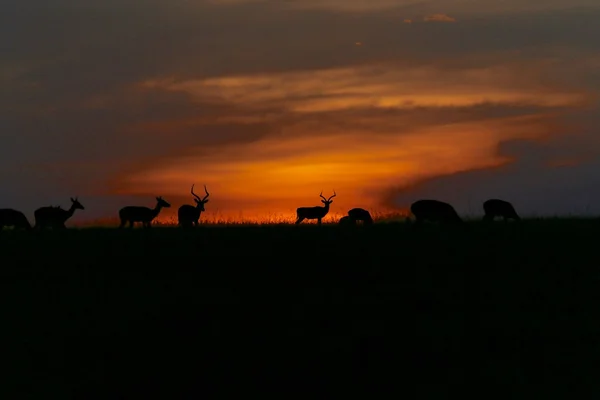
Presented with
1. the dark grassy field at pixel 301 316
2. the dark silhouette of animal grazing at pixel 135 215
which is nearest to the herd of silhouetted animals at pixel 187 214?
the dark silhouette of animal grazing at pixel 135 215

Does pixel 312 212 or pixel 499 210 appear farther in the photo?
pixel 312 212

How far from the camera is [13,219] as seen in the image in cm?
3359

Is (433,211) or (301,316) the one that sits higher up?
(433,211)

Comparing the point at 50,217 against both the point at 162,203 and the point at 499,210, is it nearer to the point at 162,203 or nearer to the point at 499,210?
the point at 162,203

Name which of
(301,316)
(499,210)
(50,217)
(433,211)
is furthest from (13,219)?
(301,316)

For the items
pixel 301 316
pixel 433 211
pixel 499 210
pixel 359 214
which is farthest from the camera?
pixel 359 214

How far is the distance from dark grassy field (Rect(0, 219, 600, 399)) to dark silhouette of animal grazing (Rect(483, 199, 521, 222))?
992 centimetres

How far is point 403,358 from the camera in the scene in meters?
16.5

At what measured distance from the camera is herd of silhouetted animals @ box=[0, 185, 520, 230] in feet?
104

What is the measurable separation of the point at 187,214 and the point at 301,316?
18.4 metres

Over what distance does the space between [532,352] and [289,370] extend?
3642mm

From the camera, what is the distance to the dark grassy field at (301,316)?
16031mm

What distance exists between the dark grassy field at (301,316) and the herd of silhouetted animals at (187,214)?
698 cm

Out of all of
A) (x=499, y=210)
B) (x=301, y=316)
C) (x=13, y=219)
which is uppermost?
(x=499, y=210)
